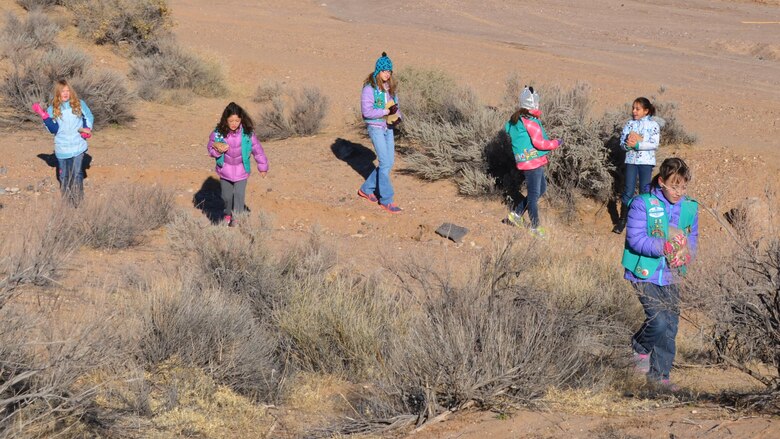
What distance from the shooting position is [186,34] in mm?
23719

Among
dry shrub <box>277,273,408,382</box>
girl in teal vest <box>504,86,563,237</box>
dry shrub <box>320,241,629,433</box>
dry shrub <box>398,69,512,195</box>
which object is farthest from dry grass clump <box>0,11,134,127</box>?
dry shrub <box>320,241,629,433</box>

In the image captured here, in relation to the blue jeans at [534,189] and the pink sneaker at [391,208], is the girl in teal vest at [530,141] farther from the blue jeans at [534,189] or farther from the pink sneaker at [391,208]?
the pink sneaker at [391,208]

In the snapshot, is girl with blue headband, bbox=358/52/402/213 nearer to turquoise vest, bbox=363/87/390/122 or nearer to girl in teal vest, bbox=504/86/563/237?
turquoise vest, bbox=363/87/390/122

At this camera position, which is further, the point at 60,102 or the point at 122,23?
the point at 122,23

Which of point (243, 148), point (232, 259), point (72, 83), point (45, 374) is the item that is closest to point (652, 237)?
point (232, 259)

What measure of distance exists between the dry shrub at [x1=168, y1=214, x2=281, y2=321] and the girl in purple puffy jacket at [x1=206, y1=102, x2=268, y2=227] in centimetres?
81

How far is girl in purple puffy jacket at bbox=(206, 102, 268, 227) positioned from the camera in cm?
973

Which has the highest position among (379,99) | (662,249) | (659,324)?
(379,99)

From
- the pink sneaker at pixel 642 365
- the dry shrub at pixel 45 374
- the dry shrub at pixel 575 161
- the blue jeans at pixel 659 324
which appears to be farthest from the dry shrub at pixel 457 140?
the dry shrub at pixel 45 374

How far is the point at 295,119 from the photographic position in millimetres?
15227

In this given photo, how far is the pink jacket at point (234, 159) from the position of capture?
9.80 m

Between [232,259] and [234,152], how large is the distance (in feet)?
6.13

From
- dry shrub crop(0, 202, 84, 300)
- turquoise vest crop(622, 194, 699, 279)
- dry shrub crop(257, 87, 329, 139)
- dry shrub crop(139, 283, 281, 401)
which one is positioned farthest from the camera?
dry shrub crop(257, 87, 329, 139)

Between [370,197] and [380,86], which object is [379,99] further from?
[370,197]
